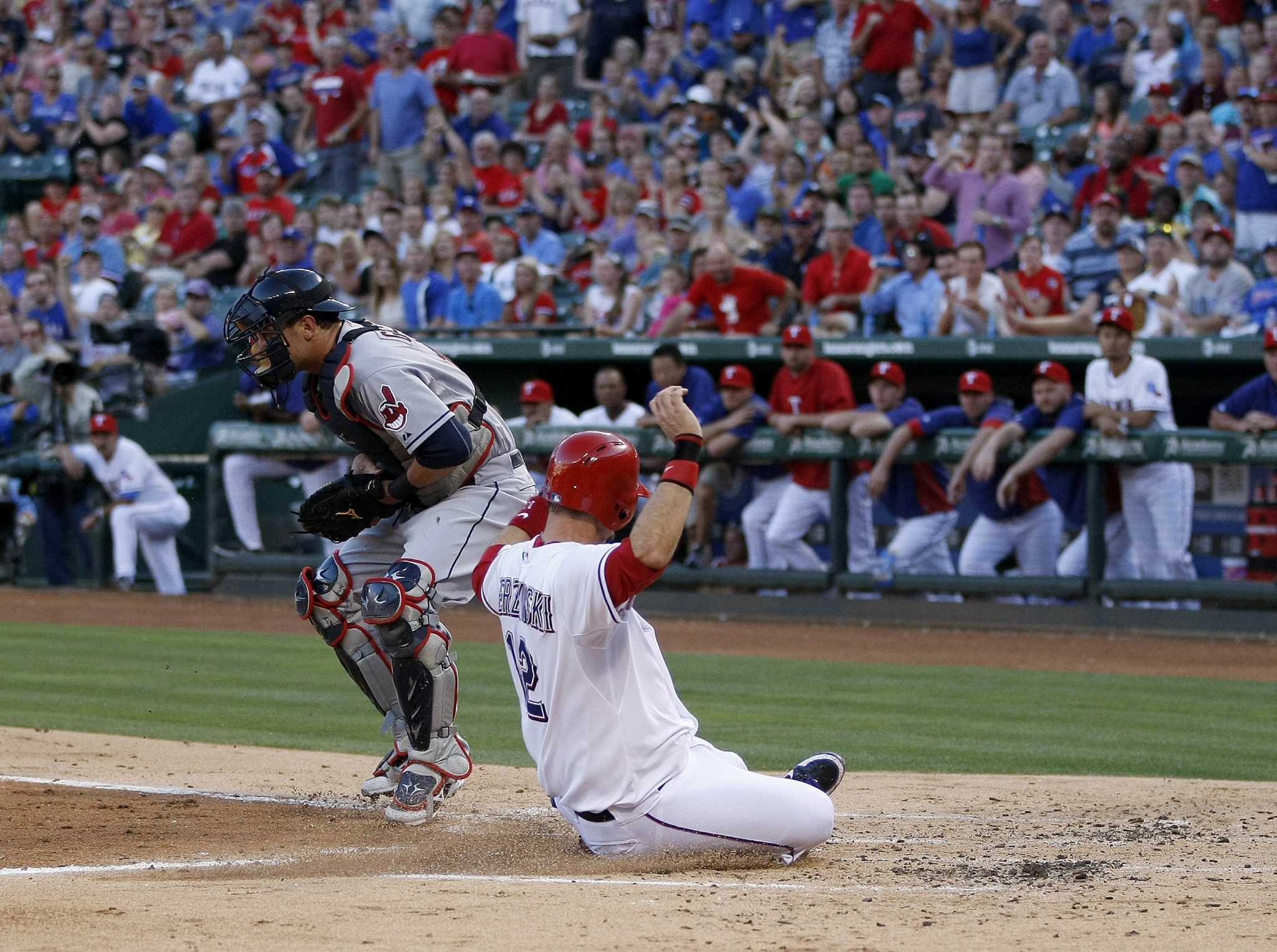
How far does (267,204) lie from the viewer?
15977mm

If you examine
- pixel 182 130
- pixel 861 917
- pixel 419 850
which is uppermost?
pixel 182 130

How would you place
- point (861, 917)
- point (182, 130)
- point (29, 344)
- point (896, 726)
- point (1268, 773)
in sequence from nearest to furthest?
1. point (861, 917)
2. point (1268, 773)
3. point (896, 726)
4. point (29, 344)
5. point (182, 130)

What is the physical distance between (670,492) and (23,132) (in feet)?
57.1

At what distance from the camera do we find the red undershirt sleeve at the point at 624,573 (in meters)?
3.83

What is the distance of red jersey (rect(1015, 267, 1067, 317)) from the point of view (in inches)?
449

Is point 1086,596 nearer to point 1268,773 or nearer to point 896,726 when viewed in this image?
point 896,726

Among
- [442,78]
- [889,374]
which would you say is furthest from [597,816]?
[442,78]

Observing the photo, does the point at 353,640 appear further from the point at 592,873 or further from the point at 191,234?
the point at 191,234

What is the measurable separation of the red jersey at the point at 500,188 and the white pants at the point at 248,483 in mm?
3341

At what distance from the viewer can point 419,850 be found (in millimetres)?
4512

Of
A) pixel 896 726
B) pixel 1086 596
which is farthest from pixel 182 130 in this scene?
pixel 896 726

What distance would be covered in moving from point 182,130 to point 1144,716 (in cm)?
1362

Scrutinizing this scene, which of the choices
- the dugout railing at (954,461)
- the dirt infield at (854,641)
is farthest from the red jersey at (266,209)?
the dirt infield at (854,641)

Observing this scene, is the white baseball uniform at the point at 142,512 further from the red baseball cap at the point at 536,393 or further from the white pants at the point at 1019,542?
the white pants at the point at 1019,542
